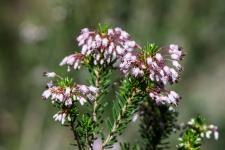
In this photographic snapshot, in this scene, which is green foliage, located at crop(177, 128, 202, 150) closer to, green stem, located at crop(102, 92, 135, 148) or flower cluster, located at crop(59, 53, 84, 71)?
green stem, located at crop(102, 92, 135, 148)

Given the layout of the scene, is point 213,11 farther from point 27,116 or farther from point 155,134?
point 155,134

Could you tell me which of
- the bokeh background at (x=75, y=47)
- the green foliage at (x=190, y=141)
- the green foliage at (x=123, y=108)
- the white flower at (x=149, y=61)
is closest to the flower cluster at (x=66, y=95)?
the green foliage at (x=123, y=108)

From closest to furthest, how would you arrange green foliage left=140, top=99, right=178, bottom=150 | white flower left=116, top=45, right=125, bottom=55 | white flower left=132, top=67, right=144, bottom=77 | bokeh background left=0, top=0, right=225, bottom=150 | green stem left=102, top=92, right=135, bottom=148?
white flower left=132, top=67, right=144, bottom=77 → white flower left=116, top=45, right=125, bottom=55 → green stem left=102, top=92, right=135, bottom=148 → green foliage left=140, top=99, right=178, bottom=150 → bokeh background left=0, top=0, right=225, bottom=150

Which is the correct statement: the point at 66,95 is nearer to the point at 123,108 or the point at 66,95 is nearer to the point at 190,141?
the point at 123,108

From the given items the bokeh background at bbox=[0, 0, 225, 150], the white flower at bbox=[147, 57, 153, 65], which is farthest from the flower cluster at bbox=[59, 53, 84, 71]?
the bokeh background at bbox=[0, 0, 225, 150]

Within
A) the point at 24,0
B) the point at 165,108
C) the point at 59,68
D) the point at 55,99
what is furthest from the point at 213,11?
the point at 24,0

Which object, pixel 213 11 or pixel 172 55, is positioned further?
pixel 213 11

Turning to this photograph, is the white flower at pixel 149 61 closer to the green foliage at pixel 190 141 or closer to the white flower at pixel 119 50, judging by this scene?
the white flower at pixel 119 50
